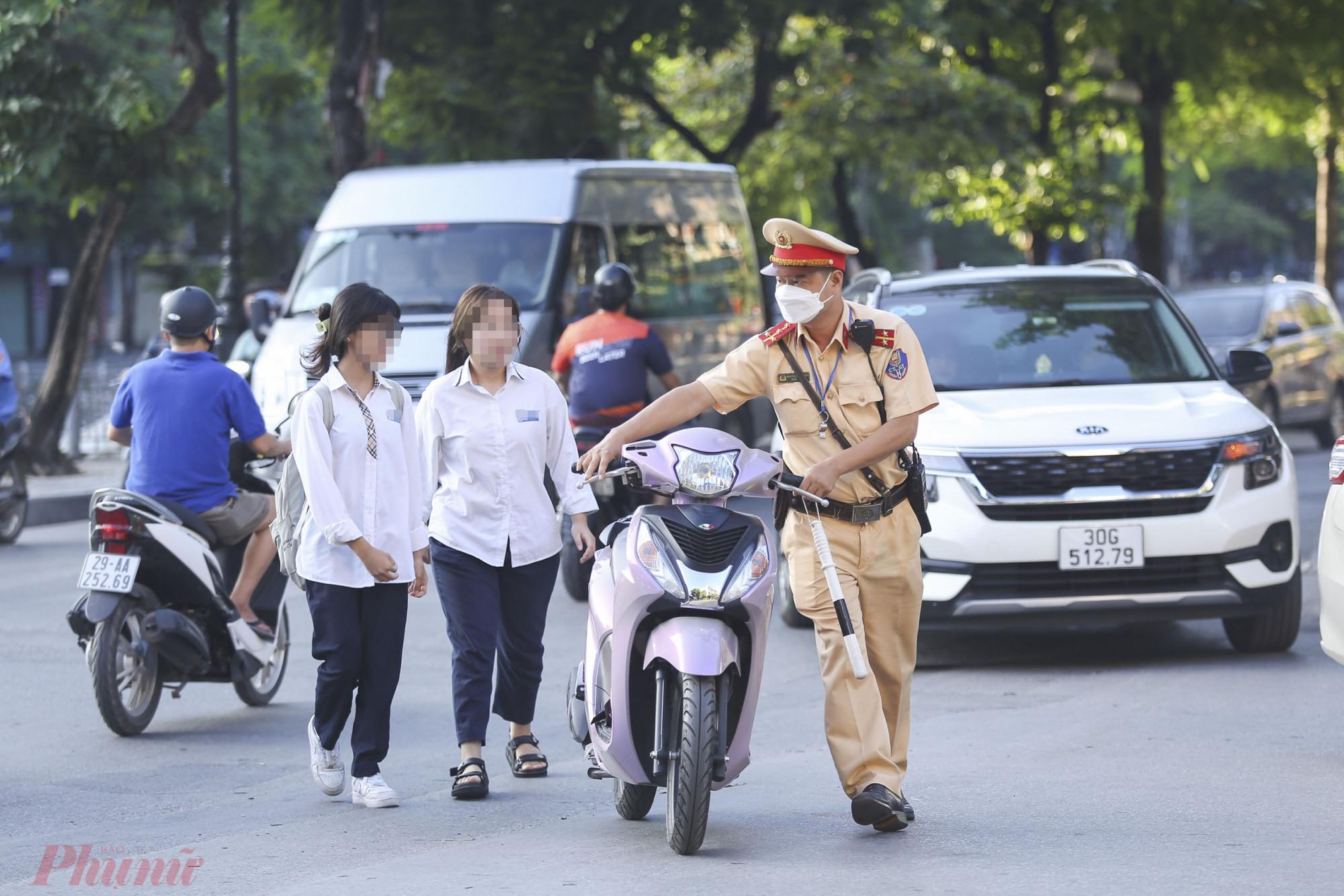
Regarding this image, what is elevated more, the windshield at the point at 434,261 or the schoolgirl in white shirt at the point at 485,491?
the windshield at the point at 434,261

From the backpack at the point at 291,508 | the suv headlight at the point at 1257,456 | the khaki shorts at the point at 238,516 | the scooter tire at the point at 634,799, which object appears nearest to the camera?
the scooter tire at the point at 634,799

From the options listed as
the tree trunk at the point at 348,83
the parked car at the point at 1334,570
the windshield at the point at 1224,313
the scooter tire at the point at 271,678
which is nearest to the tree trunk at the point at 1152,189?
the windshield at the point at 1224,313

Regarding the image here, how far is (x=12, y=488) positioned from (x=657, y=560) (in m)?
9.56

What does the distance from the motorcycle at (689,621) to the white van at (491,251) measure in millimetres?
6847

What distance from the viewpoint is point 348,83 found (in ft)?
60.7

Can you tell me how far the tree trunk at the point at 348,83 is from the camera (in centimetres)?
1845

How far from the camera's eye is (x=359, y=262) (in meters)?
13.3

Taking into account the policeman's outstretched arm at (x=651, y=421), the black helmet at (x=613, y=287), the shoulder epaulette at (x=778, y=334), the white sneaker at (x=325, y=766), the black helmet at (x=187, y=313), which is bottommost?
the white sneaker at (x=325, y=766)

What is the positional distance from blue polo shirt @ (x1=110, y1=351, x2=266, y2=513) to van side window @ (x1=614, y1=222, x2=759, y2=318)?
23.4ft

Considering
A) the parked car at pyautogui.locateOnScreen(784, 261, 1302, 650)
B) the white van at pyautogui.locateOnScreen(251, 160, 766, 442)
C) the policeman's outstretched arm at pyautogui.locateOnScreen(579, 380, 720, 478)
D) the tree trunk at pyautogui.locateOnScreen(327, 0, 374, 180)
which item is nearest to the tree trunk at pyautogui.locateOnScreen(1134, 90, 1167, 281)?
the tree trunk at pyautogui.locateOnScreen(327, 0, 374, 180)

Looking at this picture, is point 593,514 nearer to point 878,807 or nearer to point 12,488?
point 878,807

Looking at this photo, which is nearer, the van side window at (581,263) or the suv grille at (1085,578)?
the suv grille at (1085,578)

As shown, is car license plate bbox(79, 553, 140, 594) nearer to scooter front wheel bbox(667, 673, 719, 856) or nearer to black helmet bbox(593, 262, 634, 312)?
scooter front wheel bbox(667, 673, 719, 856)

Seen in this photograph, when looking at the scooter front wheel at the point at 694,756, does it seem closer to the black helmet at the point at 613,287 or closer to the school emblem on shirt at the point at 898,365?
the school emblem on shirt at the point at 898,365
